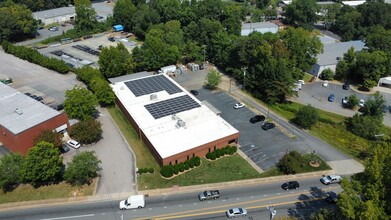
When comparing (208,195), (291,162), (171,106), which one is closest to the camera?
(208,195)

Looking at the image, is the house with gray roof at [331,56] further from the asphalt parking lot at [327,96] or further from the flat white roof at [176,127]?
the flat white roof at [176,127]

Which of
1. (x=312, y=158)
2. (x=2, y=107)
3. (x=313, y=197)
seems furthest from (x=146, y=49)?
(x=313, y=197)

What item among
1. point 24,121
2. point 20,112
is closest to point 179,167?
point 24,121

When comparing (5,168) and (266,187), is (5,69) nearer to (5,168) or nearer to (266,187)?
(5,168)

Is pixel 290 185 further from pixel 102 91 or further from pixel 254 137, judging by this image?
pixel 102 91

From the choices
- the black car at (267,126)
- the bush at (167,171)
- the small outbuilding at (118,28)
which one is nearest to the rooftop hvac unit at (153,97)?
the bush at (167,171)

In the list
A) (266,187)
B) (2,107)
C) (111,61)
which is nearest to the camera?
(266,187)

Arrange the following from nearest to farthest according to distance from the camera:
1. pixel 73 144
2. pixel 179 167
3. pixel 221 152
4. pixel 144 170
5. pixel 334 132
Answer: pixel 144 170
pixel 179 167
pixel 221 152
pixel 73 144
pixel 334 132

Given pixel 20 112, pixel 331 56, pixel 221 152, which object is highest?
pixel 20 112
